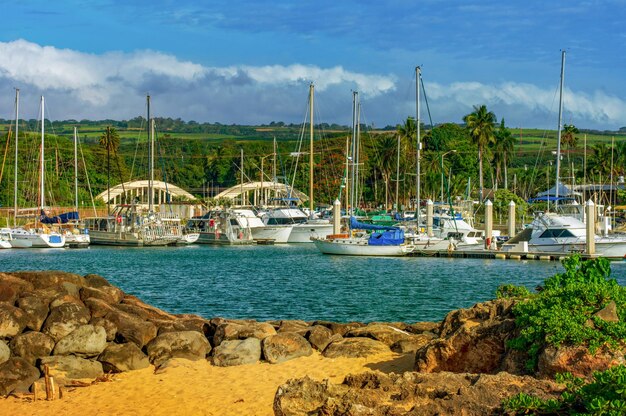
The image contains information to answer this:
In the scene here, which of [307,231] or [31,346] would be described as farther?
[307,231]

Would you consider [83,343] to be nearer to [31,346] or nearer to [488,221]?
[31,346]

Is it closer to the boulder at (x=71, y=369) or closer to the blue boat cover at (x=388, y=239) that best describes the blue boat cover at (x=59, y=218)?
the blue boat cover at (x=388, y=239)

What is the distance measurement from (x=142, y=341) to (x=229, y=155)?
440 ft

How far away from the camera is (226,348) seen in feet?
61.9

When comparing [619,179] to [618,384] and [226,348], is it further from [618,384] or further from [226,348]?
[618,384]

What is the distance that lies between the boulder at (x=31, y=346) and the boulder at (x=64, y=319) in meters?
0.39

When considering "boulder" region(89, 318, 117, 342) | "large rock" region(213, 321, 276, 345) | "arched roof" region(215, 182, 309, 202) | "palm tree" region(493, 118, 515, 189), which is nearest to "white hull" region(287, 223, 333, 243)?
"arched roof" region(215, 182, 309, 202)

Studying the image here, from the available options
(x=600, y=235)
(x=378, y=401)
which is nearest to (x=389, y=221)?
(x=600, y=235)

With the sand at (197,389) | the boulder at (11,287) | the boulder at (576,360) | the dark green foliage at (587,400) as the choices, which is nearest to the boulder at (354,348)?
the sand at (197,389)

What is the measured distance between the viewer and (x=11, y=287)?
787 inches

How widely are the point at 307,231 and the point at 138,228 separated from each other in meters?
16.1

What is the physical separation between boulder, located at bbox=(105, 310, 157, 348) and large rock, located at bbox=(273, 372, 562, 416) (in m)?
8.22

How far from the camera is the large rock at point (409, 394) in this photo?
10.1 meters

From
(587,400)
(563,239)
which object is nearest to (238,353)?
(587,400)
